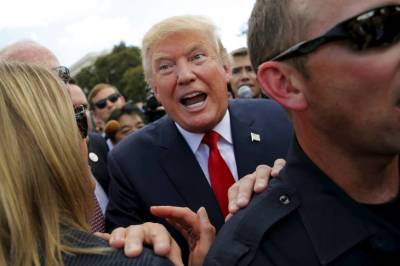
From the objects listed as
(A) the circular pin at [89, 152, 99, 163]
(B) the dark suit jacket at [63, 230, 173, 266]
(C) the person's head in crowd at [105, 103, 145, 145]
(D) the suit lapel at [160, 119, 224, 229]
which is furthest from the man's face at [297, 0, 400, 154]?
Answer: (C) the person's head in crowd at [105, 103, 145, 145]

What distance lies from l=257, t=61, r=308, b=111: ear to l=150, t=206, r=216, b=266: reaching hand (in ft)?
1.75

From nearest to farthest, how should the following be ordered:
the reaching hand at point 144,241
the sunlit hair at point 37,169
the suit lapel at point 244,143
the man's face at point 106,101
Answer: the sunlit hair at point 37,169 → the reaching hand at point 144,241 → the suit lapel at point 244,143 → the man's face at point 106,101

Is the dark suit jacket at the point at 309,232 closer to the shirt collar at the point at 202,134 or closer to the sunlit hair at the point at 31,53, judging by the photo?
the shirt collar at the point at 202,134

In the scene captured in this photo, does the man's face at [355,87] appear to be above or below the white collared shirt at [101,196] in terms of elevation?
above

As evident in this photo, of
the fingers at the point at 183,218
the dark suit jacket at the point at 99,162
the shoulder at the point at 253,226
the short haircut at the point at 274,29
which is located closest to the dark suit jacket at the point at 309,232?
the shoulder at the point at 253,226

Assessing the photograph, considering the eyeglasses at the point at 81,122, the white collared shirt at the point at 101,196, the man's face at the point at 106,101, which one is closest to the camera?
the eyeglasses at the point at 81,122

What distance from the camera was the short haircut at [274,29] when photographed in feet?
5.23

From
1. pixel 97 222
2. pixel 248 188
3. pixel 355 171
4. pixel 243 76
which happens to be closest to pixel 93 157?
pixel 97 222

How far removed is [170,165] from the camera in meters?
2.70

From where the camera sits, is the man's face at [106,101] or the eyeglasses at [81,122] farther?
the man's face at [106,101]

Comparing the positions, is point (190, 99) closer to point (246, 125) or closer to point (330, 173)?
point (246, 125)

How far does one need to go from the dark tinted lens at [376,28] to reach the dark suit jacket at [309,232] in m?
0.46

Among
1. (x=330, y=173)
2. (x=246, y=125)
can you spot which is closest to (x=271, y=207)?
(x=330, y=173)

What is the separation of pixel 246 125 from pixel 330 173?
1.21 metres
